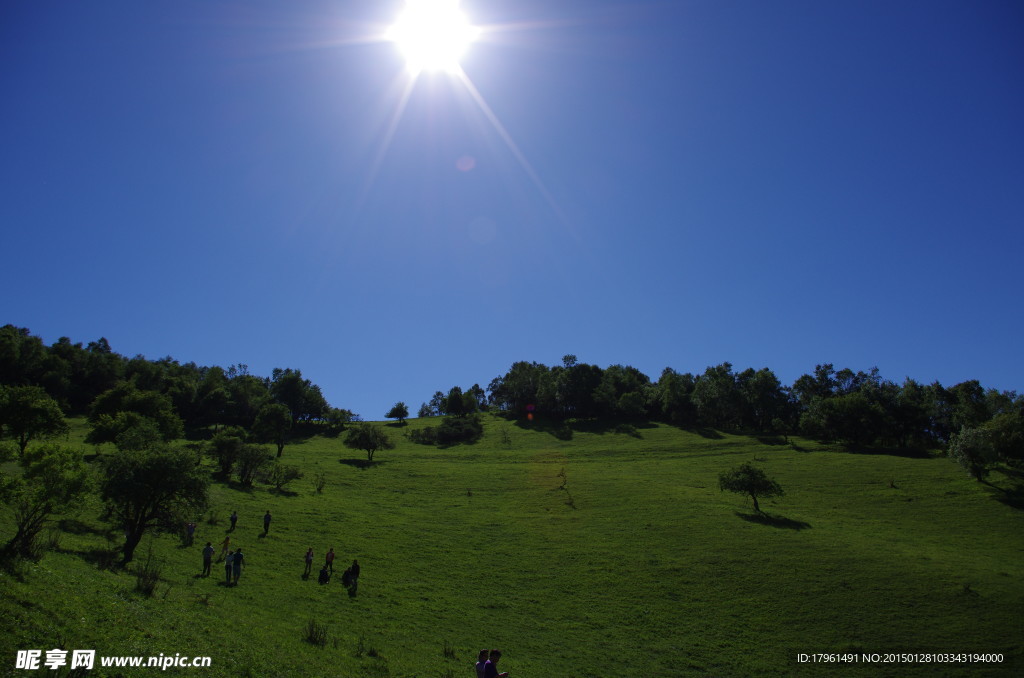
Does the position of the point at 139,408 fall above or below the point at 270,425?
above

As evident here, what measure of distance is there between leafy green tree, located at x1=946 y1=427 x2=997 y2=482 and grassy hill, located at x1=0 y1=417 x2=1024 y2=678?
1.90 metres

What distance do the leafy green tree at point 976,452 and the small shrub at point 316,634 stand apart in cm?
7912

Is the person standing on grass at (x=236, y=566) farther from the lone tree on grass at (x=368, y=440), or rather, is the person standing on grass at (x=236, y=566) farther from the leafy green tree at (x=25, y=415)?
the lone tree on grass at (x=368, y=440)

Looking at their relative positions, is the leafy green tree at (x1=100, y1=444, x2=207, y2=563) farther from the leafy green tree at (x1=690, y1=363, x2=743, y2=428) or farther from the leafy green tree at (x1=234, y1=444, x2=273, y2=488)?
the leafy green tree at (x1=690, y1=363, x2=743, y2=428)

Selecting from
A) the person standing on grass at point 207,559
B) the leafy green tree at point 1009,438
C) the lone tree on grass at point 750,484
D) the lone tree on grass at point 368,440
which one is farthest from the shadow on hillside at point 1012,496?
the lone tree on grass at point 368,440

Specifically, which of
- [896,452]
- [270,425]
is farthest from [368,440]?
[896,452]

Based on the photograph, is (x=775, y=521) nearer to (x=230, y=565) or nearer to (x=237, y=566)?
(x=237, y=566)

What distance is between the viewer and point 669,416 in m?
129

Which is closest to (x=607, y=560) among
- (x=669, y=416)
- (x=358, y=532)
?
(x=358, y=532)

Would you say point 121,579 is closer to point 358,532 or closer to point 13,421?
point 358,532

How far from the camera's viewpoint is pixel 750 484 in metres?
54.5

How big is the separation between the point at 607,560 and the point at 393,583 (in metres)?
17.9

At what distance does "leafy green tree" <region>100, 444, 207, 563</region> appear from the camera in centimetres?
2794

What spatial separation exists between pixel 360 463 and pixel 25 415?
40773 millimetres
